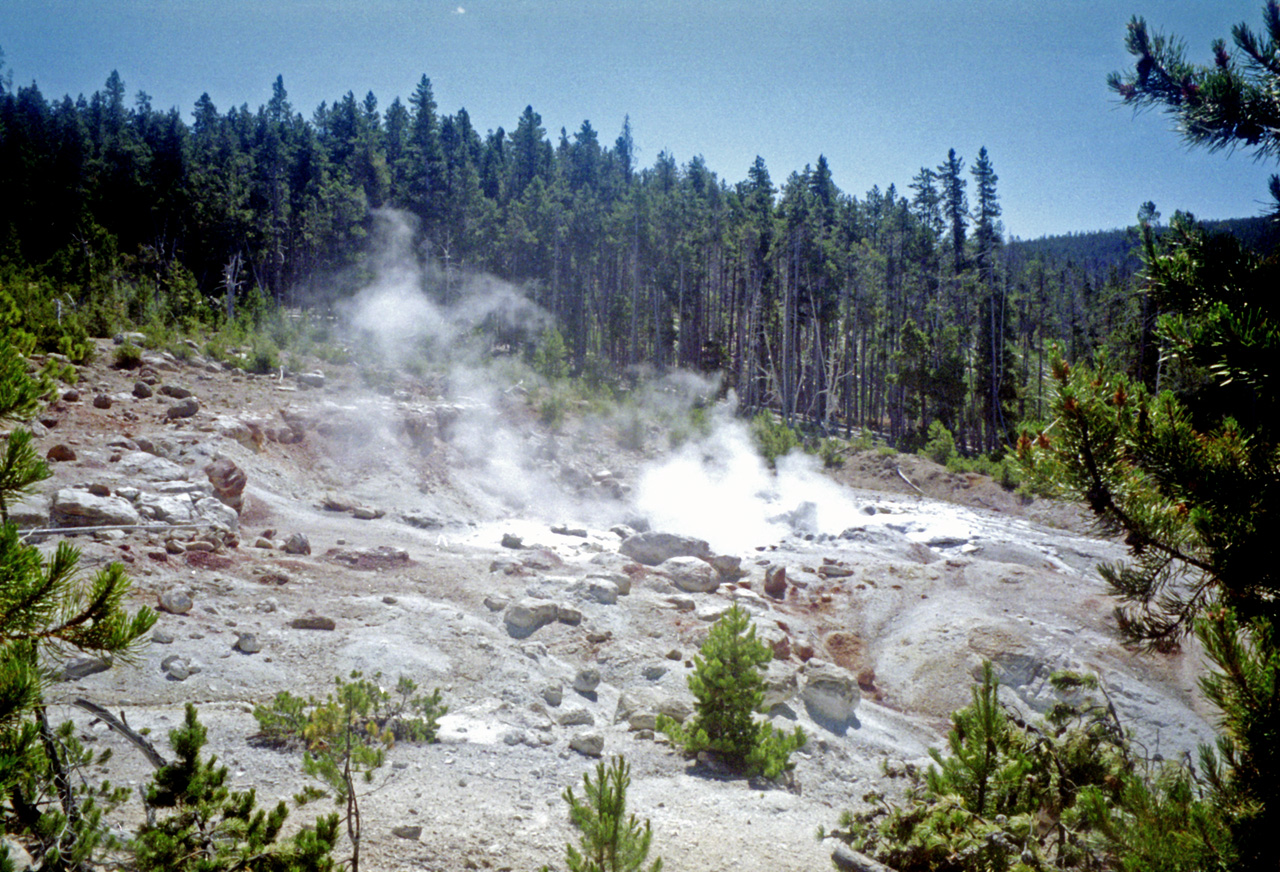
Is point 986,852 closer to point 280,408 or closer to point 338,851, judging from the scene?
point 338,851

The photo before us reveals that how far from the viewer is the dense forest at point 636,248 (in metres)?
41.2

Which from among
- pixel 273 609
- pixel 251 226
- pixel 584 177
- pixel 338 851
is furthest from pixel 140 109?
pixel 338 851

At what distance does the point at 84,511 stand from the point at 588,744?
23.0 ft

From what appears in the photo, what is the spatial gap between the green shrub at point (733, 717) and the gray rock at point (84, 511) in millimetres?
7362

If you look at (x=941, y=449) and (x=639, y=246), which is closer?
(x=941, y=449)

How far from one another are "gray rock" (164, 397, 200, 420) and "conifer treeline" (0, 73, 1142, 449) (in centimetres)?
2623

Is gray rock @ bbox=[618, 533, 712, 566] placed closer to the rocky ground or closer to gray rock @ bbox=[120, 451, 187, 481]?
the rocky ground

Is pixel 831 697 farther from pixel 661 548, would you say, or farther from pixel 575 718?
pixel 661 548

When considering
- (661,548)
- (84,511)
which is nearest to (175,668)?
(84,511)

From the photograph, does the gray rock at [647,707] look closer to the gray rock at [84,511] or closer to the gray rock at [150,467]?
the gray rock at [84,511]

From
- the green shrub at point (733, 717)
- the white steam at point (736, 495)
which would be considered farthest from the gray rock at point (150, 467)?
the white steam at point (736, 495)

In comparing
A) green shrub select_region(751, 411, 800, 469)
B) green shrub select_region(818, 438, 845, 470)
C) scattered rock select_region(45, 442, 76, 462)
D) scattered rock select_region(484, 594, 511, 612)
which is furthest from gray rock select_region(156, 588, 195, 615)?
green shrub select_region(818, 438, 845, 470)

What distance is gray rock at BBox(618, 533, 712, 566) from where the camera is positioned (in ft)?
45.6

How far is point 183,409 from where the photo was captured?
14.3 metres
